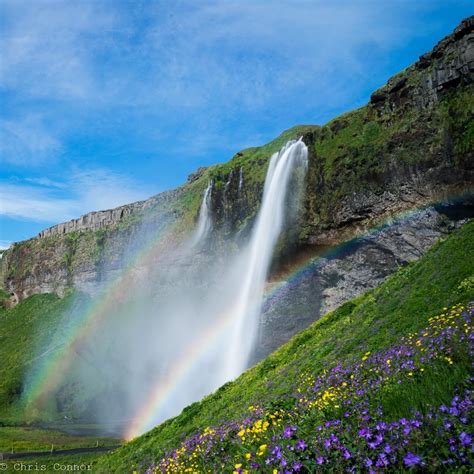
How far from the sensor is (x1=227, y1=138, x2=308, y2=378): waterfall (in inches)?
1791

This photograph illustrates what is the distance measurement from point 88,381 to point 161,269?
2470 cm

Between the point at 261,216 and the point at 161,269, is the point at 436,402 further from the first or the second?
the point at 161,269

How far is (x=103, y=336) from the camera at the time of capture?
79.3 meters

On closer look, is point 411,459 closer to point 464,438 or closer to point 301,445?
point 464,438

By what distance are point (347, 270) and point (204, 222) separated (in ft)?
97.0

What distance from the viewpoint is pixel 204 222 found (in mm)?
63469

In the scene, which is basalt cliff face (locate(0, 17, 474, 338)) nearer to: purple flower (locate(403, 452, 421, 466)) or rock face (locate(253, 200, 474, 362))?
rock face (locate(253, 200, 474, 362))

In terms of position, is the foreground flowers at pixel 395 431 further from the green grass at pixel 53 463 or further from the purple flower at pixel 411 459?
the green grass at pixel 53 463

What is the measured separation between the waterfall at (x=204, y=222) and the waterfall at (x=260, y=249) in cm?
1248

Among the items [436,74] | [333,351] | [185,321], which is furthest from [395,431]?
[185,321]

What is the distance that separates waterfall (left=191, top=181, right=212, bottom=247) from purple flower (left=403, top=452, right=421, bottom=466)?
191ft

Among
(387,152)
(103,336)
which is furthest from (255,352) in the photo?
(103,336)

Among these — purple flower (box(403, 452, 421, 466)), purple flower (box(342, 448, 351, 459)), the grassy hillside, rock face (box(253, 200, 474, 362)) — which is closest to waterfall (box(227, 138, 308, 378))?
rock face (box(253, 200, 474, 362))

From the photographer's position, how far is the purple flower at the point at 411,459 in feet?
9.64
